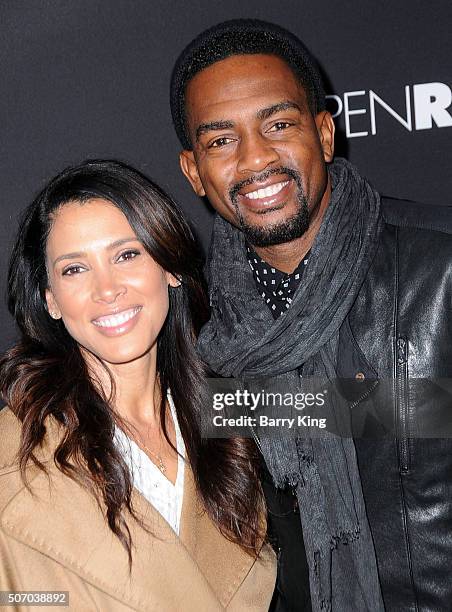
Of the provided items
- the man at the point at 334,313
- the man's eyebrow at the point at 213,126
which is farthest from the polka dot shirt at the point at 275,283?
the man's eyebrow at the point at 213,126

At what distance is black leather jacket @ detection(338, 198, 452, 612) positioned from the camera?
1971mm

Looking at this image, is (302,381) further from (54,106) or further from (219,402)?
(54,106)

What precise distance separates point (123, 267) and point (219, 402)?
451mm

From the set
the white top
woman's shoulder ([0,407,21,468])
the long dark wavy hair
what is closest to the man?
the long dark wavy hair

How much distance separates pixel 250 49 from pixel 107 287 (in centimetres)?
66

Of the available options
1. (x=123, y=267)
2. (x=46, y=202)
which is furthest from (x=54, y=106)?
(x=123, y=267)

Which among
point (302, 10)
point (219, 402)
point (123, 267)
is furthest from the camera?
point (302, 10)

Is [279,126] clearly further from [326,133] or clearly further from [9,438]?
[9,438]

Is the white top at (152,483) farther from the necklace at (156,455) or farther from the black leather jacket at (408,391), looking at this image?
the black leather jacket at (408,391)

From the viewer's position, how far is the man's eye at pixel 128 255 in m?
2.03

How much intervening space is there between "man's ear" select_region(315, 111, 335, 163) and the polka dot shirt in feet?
0.86

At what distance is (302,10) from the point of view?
253 cm

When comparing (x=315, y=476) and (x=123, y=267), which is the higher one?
(x=123, y=267)

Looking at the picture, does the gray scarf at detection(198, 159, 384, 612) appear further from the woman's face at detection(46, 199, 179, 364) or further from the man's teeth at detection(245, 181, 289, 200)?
the woman's face at detection(46, 199, 179, 364)
